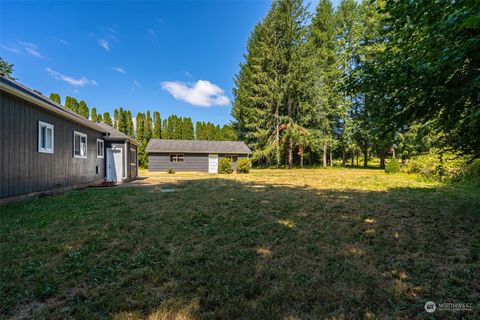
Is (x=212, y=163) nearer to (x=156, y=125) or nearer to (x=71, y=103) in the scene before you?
(x=156, y=125)

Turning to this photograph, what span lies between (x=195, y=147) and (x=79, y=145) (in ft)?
45.5

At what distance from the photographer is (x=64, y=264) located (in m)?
2.94

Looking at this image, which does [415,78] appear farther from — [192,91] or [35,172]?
[192,91]

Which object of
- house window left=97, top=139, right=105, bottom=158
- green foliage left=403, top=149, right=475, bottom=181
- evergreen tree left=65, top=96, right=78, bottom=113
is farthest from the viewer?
evergreen tree left=65, top=96, right=78, bottom=113

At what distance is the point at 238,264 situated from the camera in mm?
2918

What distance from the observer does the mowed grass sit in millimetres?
2080

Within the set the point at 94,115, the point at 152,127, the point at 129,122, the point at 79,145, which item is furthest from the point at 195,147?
the point at 94,115

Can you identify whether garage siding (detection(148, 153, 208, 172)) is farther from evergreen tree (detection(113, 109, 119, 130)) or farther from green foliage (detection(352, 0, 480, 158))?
green foliage (detection(352, 0, 480, 158))

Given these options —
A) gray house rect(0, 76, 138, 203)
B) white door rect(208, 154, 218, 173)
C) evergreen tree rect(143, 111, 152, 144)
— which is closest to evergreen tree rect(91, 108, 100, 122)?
evergreen tree rect(143, 111, 152, 144)

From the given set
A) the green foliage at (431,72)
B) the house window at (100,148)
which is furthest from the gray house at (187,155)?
the green foliage at (431,72)

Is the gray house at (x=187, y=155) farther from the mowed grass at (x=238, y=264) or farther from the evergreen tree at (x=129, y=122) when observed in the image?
the mowed grass at (x=238, y=264)

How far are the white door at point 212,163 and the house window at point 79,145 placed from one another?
1358 cm

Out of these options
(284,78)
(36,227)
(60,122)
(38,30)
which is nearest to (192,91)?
(284,78)

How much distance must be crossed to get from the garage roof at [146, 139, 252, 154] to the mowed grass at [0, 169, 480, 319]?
1814cm
